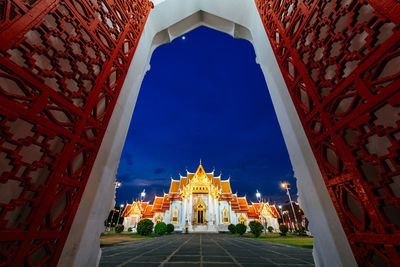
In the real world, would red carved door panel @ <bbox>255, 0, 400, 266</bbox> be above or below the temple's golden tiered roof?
below

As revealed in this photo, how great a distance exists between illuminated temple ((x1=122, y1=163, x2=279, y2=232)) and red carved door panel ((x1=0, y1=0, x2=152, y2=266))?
874 inches

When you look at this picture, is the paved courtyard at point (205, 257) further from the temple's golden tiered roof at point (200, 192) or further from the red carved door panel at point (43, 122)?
the temple's golden tiered roof at point (200, 192)

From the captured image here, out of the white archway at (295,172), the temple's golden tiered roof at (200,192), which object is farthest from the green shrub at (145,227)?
the white archway at (295,172)

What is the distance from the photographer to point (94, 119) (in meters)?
1.97

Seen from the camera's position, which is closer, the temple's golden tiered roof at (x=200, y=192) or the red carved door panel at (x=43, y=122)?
the red carved door panel at (x=43, y=122)

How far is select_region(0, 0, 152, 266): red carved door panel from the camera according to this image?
46.9 inches

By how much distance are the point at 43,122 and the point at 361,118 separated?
9.44 feet

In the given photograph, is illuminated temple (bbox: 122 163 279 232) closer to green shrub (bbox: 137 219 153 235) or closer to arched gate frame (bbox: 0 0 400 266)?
green shrub (bbox: 137 219 153 235)

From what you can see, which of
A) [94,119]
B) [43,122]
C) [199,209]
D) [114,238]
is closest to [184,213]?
[199,209]

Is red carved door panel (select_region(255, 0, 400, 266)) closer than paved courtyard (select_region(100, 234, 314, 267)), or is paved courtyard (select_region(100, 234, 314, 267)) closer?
red carved door panel (select_region(255, 0, 400, 266))

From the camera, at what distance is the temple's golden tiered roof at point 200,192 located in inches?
899

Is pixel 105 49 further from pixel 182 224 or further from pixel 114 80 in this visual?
pixel 182 224

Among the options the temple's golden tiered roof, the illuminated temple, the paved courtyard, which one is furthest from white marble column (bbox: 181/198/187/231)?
the paved courtyard

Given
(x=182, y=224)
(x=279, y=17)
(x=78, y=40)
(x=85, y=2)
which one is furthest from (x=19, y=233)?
(x=182, y=224)
